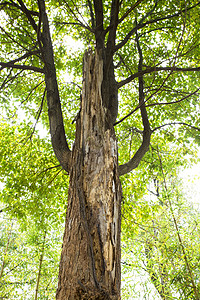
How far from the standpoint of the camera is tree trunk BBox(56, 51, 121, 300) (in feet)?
3.94

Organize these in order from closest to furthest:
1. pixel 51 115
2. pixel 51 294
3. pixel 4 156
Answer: pixel 51 115 < pixel 4 156 < pixel 51 294

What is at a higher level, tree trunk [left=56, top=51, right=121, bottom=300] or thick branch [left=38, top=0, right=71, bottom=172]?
thick branch [left=38, top=0, right=71, bottom=172]

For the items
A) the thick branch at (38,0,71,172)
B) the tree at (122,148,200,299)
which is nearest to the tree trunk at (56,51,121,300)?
the thick branch at (38,0,71,172)

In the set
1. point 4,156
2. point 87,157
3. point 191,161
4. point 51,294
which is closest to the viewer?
point 87,157

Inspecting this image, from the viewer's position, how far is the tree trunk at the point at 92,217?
3.94 feet

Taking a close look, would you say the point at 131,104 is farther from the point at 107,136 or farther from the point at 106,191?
the point at 106,191

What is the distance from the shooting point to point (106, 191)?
1.51 m

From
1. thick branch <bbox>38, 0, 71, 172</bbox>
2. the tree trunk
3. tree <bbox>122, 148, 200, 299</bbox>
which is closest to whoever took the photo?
the tree trunk

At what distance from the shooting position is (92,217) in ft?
4.60

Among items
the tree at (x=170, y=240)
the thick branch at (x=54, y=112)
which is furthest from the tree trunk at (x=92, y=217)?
the tree at (x=170, y=240)

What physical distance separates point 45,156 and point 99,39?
2.21 meters

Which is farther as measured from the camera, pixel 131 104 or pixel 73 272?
pixel 131 104

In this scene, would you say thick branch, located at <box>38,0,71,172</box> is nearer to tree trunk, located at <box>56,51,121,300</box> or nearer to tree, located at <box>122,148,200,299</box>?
tree trunk, located at <box>56,51,121,300</box>

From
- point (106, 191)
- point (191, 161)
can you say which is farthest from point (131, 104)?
point (106, 191)
